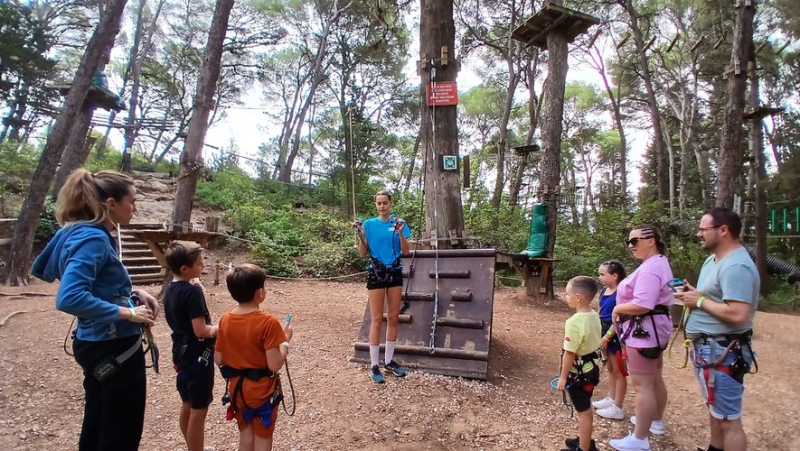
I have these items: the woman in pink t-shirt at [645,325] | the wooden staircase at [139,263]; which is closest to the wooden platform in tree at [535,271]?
the woman in pink t-shirt at [645,325]

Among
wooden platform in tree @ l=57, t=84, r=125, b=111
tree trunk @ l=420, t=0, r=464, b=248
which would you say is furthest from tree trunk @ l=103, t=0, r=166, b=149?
tree trunk @ l=420, t=0, r=464, b=248

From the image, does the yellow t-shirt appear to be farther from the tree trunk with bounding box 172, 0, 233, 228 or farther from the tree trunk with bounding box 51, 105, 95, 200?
the tree trunk with bounding box 51, 105, 95, 200

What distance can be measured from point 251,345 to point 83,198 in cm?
97

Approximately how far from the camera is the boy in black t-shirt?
2.21 m

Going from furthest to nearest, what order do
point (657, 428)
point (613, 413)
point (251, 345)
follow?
point (613, 413), point (657, 428), point (251, 345)

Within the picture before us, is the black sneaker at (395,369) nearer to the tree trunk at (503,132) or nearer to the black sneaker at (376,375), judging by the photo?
the black sneaker at (376,375)

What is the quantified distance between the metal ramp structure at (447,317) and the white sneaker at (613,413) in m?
0.94

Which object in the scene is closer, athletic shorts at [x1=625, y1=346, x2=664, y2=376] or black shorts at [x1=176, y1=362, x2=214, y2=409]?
black shorts at [x1=176, y1=362, x2=214, y2=409]

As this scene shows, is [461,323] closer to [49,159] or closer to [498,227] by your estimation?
[49,159]

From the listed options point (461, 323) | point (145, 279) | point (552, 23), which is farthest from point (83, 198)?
point (145, 279)

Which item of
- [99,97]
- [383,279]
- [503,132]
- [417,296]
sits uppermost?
[503,132]

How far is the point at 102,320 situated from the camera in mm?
1660

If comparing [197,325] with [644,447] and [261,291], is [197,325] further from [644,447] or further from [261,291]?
[644,447]

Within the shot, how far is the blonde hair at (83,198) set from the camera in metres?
1.79
